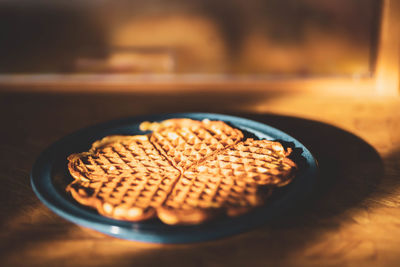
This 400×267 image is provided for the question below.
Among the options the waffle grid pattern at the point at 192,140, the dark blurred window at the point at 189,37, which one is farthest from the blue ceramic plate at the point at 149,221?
the dark blurred window at the point at 189,37

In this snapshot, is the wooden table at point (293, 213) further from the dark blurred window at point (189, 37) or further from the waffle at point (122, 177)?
the dark blurred window at point (189, 37)

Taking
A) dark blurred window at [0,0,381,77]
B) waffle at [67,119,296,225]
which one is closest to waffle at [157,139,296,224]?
waffle at [67,119,296,225]

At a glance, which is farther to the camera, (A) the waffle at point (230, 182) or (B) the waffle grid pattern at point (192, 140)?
(B) the waffle grid pattern at point (192, 140)

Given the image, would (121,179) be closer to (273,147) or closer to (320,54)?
(273,147)

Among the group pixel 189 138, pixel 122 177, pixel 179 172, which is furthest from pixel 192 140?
pixel 122 177

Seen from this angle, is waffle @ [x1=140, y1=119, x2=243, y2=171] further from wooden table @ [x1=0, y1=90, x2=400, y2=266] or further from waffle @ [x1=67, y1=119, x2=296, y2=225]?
wooden table @ [x1=0, y1=90, x2=400, y2=266]

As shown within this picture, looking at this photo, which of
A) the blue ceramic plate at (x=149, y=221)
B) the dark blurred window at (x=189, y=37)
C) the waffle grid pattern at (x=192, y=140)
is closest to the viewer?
the blue ceramic plate at (x=149, y=221)

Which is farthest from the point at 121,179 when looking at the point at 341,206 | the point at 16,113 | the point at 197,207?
the point at 16,113

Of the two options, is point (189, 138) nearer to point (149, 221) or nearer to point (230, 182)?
point (230, 182)
